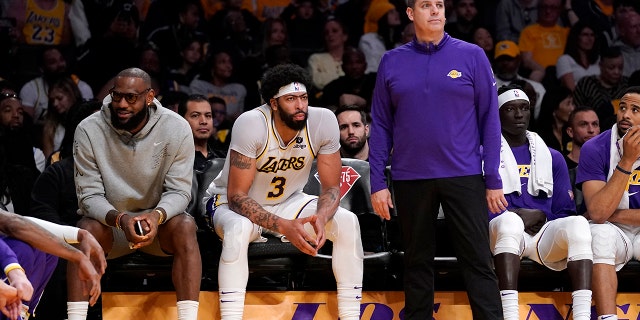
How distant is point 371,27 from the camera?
10.6m

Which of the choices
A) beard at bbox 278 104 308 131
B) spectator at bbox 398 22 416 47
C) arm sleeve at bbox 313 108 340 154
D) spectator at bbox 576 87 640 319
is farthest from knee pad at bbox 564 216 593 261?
spectator at bbox 398 22 416 47

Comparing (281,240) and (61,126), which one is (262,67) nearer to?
(61,126)

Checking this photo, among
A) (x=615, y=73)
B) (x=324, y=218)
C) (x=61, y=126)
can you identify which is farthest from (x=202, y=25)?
(x=324, y=218)

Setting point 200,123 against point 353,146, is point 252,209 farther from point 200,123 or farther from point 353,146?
point 353,146

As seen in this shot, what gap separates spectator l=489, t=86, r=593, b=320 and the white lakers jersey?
1174 millimetres

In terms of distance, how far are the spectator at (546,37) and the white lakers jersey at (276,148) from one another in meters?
4.96

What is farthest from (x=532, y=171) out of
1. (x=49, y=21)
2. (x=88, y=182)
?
(x=49, y=21)

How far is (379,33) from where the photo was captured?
33.8 ft

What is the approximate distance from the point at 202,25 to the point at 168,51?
0.60 meters

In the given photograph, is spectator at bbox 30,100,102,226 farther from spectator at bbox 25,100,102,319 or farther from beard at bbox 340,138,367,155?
beard at bbox 340,138,367,155

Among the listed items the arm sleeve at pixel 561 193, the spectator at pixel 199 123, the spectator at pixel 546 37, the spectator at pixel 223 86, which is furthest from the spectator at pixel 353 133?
the spectator at pixel 546 37

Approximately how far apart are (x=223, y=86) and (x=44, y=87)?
168 centimetres

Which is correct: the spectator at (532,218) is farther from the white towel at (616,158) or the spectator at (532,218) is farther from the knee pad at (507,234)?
the white towel at (616,158)

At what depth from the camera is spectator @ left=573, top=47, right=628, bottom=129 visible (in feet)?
30.2
